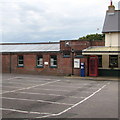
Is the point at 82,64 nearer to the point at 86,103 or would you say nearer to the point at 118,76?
the point at 118,76

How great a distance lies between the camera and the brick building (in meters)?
25.9

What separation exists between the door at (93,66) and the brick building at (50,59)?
0.60m

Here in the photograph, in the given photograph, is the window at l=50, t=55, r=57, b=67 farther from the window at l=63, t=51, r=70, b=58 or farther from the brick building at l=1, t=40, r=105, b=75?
the window at l=63, t=51, r=70, b=58

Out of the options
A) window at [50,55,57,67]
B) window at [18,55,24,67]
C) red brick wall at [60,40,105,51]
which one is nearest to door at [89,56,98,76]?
red brick wall at [60,40,105,51]

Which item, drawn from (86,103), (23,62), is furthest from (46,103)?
(23,62)

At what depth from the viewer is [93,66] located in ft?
81.1

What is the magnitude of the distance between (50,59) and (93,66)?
6023 millimetres

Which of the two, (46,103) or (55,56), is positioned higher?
(55,56)

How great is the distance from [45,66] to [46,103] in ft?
55.3

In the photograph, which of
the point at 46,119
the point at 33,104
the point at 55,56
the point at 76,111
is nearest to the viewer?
the point at 46,119

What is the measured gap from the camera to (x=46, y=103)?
10688 mm

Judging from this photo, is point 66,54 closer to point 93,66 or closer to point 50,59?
point 50,59

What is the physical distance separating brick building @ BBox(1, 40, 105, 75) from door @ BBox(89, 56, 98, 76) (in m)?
0.60

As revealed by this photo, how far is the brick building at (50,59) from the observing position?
25923 millimetres
